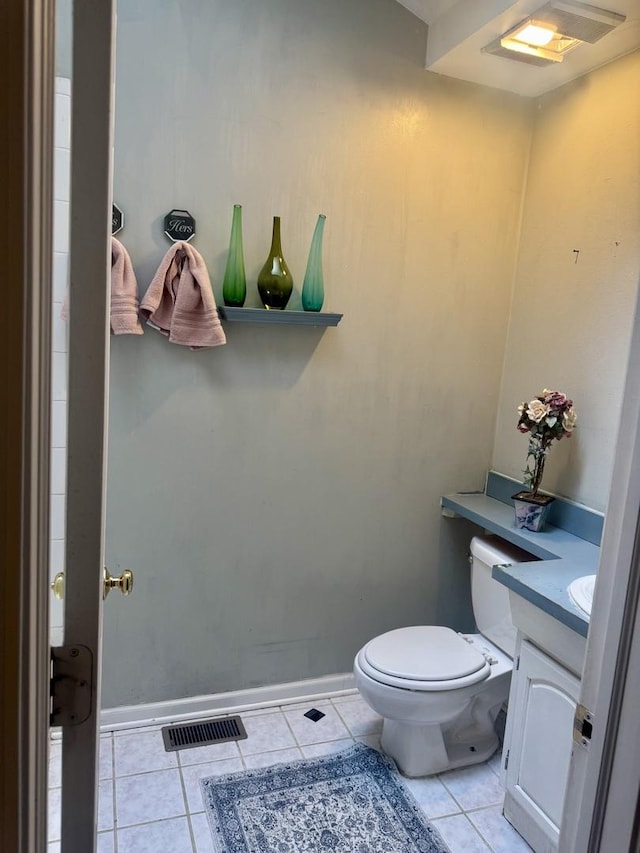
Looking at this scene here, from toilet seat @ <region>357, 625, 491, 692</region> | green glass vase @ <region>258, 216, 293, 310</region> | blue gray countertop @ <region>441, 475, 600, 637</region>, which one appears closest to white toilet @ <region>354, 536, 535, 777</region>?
toilet seat @ <region>357, 625, 491, 692</region>

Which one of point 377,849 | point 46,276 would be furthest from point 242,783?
point 46,276

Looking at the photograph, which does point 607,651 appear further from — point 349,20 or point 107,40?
point 349,20

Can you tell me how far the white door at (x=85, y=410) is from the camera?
669 mm

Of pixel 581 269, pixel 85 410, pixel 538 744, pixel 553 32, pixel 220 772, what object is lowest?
pixel 220 772

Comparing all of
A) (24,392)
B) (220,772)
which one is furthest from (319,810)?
(24,392)

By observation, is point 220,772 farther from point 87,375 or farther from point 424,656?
point 87,375

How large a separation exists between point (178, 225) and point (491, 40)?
1.16 metres

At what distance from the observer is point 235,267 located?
6.74 feet

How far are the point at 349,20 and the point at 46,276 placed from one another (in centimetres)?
203

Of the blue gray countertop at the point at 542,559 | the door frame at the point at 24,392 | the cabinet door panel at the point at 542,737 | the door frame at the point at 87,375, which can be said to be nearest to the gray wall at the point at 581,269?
the blue gray countertop at the point at 542,559

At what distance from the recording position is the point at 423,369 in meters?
2.41

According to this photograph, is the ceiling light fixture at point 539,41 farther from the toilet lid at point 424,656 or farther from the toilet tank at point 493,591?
the toilet lid at point 424,656

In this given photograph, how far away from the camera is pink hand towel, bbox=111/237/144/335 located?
1.90 meters

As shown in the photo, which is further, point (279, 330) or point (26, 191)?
point (279, 330)
